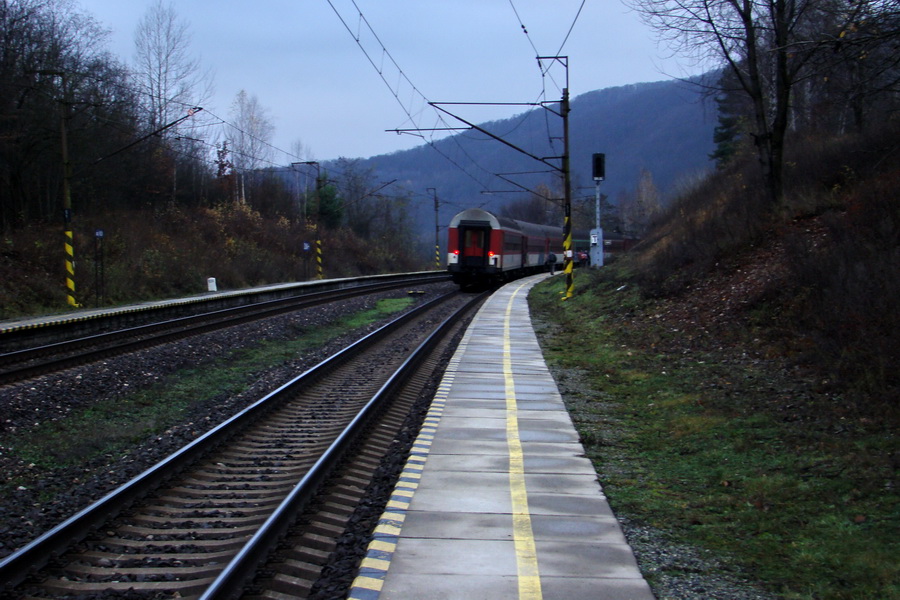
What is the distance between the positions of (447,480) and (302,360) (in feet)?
30.2

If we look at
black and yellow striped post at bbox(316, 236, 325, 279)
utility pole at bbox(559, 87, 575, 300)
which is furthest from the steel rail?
black and yellow striped post at bbox(316, 236, 325, 279)

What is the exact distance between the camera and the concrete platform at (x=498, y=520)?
5051 mm

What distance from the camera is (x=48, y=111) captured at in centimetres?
3338

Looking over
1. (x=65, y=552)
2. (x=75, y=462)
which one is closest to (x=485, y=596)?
(x=65, y=552)

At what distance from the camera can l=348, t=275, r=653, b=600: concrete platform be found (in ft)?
16.6

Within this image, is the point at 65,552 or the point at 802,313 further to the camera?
the point at 802,313

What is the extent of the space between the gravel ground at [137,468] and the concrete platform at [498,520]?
0.21m

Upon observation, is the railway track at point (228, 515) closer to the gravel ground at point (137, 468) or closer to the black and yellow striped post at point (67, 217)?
the gravel ground at point (137, 468)

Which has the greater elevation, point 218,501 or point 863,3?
point 863,3

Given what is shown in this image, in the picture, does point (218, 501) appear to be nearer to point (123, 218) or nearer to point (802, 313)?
point (802, 313)

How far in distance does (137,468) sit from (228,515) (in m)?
1.94

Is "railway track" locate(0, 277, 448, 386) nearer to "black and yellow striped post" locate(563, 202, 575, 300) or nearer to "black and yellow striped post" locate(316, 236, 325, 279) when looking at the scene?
"black and yellow striped post" locate(563, 202, 575, 300)

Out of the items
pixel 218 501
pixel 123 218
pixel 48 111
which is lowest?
pixel 218 501

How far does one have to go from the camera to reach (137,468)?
26.6ft
